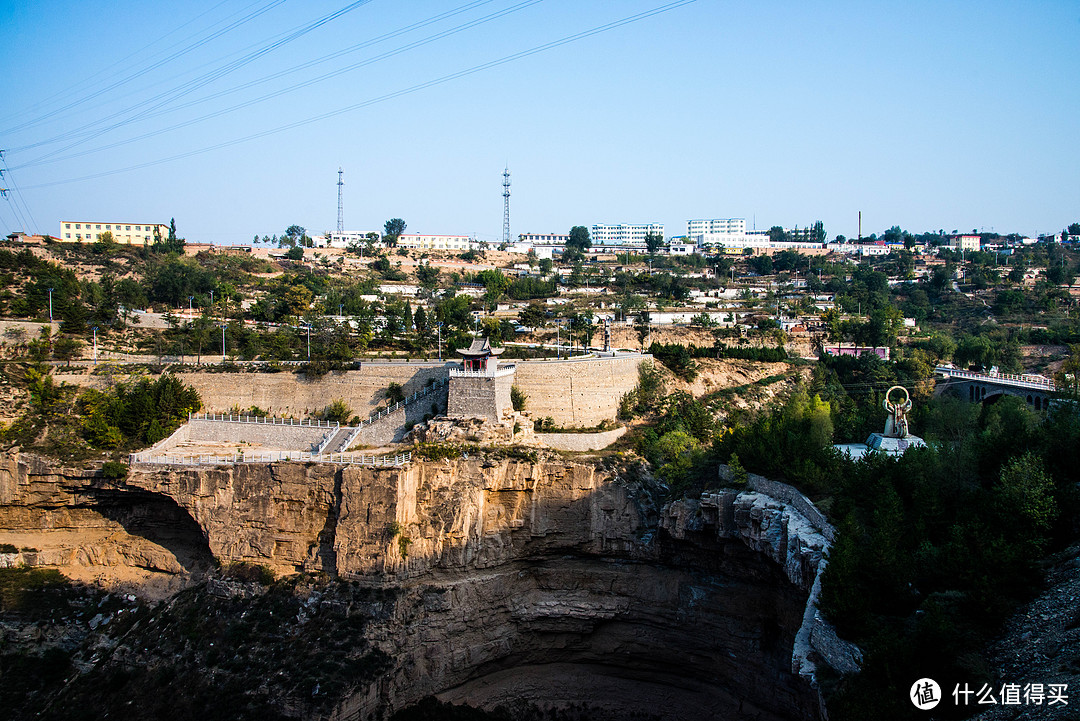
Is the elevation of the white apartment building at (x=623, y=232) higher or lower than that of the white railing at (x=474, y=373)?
higher

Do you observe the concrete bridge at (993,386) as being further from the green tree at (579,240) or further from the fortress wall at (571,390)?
the green tree at (579,240)

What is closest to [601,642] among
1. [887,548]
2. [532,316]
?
[887,548]

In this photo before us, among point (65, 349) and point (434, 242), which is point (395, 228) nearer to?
point (434, 242)

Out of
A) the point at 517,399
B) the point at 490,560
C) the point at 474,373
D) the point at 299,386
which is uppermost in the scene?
the point at 474,373

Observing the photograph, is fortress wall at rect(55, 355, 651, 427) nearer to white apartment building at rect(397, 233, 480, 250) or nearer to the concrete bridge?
the concrete bridge

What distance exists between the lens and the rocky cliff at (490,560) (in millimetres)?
24797

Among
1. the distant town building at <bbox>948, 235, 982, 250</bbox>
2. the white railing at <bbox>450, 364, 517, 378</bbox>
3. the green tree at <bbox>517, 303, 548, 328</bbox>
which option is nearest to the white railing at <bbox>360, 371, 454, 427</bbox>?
the white railing at <bbox>450, 364, 517, 378</bbox>

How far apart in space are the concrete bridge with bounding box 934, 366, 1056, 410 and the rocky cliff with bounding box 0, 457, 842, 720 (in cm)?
1820

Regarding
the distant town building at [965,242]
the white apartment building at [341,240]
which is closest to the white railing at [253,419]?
the white apartment building at [341,240]

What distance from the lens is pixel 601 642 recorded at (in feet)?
90.2

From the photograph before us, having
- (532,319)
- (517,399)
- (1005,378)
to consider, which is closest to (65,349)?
(517,399)

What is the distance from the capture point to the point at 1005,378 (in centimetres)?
3962

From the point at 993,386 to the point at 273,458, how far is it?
33.1 metres

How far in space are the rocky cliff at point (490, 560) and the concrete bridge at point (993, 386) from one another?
1820cm
